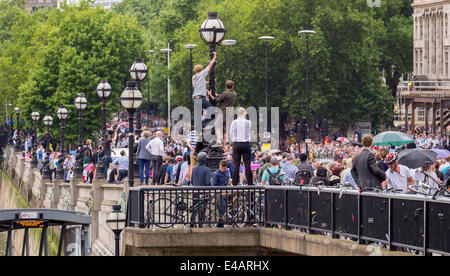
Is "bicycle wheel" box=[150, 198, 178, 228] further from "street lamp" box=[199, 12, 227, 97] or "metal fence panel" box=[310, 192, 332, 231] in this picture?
"street lamp" box=[199, 12, 227, 97]

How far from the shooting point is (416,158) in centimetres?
2222

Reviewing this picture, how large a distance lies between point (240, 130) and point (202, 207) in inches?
78.7

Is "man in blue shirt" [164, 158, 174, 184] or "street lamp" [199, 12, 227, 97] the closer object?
"street lamp" [199, 12, 227, 97]

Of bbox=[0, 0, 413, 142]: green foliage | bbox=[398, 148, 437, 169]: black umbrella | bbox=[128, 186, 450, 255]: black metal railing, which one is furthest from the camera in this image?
bbox=[0, 0, 413, 142]: green foliage

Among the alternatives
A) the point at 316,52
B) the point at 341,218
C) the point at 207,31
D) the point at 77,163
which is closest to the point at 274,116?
the point at 316,52

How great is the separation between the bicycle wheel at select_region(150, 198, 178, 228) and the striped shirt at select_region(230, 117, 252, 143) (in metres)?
2.06

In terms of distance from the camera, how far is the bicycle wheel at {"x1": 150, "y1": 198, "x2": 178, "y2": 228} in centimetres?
2077

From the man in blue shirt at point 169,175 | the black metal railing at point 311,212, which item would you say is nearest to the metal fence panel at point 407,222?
the black metal railing at point 311,212

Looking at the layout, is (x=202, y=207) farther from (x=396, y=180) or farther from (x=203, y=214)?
(x=396, y=180)

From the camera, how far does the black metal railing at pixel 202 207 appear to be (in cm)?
2103

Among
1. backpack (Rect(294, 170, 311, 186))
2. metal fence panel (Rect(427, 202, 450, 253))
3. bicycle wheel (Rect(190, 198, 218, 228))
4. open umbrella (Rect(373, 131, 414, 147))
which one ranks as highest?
open umbrella (Rect(373, 131, 414, 147))

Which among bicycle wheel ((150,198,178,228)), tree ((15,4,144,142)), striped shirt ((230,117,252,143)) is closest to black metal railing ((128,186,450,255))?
bicycle wheel ((150,198,178,228))

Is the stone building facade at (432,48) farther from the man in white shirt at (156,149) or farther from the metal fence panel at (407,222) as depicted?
the metal fence panel at (407,222)
